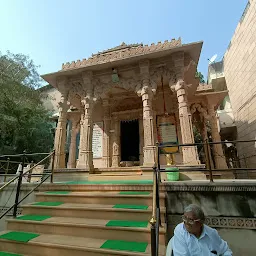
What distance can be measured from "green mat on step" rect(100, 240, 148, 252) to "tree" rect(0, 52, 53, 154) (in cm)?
1485

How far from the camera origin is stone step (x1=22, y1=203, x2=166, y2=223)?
3.42m

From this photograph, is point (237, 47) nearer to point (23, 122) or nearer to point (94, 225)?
point (94, 225)

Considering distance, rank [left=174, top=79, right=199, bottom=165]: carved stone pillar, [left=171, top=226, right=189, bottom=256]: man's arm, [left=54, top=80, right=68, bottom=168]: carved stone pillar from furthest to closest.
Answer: [left=54, top=80, right=68, bottom=168]: carved stone pillar, [left=174, top=79, right=199, bottom=165]: carved stone pillar, [left=171, top=226, right=189, bottom=256]: man's arm

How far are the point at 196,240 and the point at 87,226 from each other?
6.69ft

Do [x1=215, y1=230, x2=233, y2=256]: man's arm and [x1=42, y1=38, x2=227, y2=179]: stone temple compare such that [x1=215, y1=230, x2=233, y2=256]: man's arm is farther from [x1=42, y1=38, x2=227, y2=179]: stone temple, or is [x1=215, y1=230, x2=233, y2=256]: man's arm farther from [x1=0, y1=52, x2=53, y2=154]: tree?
[x1=0, y1=52, x2=53, y2=154]: tree

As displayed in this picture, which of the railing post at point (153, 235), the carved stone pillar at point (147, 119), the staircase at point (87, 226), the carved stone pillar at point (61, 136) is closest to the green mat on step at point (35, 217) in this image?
the staircase at point (87, 226)

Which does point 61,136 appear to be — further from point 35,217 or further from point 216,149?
point 216,149

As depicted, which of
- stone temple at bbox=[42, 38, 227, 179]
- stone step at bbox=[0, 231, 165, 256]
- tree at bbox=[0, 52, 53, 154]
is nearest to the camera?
stone step at bbox=[0, 231, 165, 256]

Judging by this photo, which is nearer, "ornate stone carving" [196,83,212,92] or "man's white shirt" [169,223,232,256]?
"man's white shirt" [169,223,232,256]

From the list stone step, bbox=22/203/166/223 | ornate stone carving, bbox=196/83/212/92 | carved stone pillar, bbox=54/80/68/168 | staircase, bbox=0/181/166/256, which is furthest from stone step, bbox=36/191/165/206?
ornate stone carving, bbox=196/83/212/92

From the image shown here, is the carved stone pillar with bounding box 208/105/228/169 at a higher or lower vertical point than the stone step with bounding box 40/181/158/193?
higher

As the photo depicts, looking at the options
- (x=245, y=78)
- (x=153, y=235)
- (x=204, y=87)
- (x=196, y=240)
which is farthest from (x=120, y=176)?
(x=245, y=78)

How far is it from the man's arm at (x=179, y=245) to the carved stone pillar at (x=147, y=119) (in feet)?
15.6

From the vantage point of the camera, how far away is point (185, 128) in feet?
23.3
